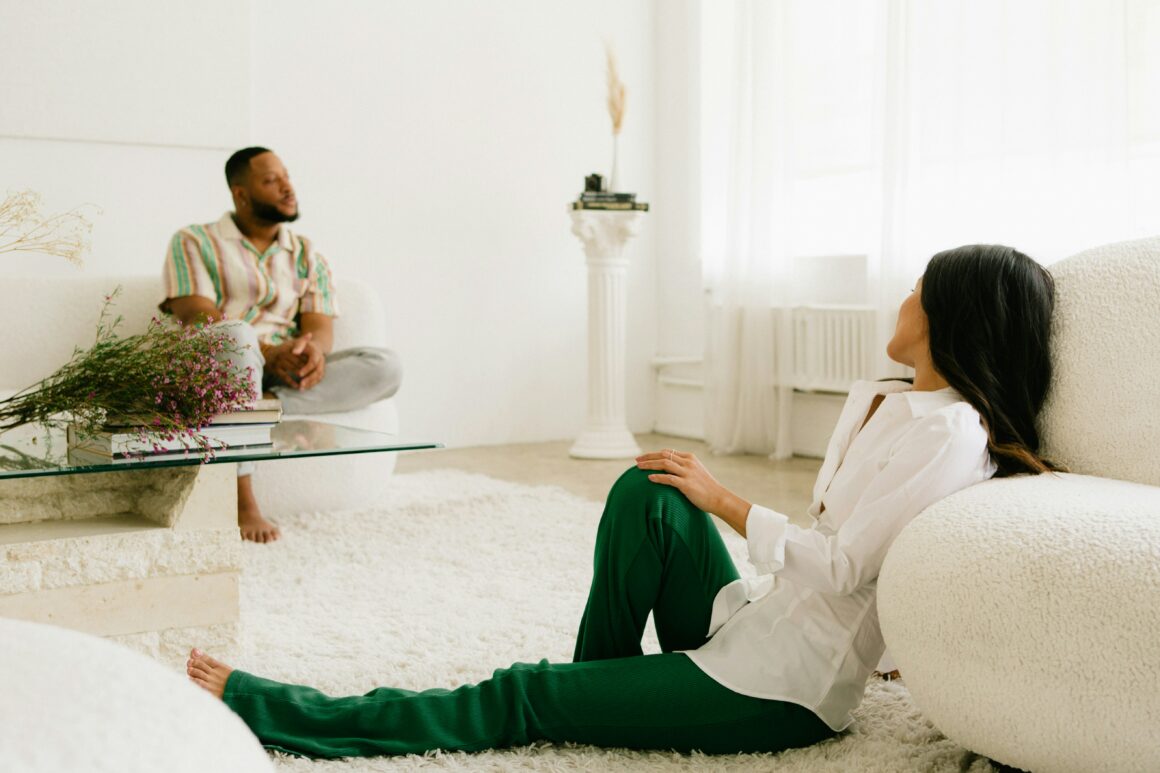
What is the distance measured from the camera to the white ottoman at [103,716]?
71cm

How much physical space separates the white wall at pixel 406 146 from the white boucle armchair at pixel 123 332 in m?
0.96

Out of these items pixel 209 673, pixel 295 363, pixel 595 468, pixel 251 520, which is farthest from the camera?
pixel 595 468

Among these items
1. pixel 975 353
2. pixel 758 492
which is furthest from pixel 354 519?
pixel 975 353

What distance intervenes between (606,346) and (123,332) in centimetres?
207

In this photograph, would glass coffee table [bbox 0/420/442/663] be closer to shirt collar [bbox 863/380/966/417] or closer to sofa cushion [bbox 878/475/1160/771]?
shirt collar [bbox 863/380/966/417]

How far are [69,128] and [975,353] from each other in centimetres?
368

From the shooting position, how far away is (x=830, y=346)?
14.9ft

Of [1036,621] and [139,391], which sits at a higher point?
[139,391]

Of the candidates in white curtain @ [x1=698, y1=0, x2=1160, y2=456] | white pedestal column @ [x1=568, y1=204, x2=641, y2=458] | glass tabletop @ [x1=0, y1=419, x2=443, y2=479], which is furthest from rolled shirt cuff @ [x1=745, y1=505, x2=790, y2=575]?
white pedestal column @ [x1=568, y1=204, x2=641, y2=458]

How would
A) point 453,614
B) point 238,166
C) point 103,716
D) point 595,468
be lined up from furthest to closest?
1. point 595,468
2. point 238,166
3. point 453,614
4. point 103,716

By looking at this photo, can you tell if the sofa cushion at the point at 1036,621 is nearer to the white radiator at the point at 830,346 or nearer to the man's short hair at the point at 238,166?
the man's short hair at the point at 238,166

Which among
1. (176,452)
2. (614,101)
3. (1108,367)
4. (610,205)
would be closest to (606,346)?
(610,205)

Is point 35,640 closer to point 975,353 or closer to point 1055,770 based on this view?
point 1055,770

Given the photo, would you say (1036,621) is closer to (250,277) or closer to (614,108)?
(250,277)
